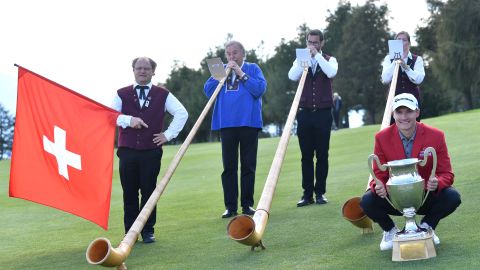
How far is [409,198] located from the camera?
17.9ft

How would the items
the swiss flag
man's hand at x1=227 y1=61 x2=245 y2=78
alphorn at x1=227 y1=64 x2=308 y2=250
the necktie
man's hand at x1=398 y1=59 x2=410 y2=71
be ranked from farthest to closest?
1. man's hand at x1=227 y1=61 x2=245 y2=78
2. man's hand at x1=398 y1=59 x2=410 y2=71
3. the necktie
4. the swiss flag
5. alphorn at x1=227 y1=64 x2=308 y2=250

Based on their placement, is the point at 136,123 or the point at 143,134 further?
the point at 143,134

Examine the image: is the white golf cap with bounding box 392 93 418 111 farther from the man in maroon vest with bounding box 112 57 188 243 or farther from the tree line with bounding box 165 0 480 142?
the tree line with bounding box 165 0 480 142

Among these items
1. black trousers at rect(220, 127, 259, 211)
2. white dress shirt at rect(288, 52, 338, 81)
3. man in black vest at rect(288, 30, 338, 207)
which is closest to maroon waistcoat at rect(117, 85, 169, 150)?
black trousers at rect(220, 127, 259, 211)

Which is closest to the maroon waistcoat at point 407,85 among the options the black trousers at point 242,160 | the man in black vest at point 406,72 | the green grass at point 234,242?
the man in black vest at point 406,72

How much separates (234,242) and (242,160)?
2.00m

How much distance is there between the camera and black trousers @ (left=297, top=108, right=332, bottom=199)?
902 centimetres

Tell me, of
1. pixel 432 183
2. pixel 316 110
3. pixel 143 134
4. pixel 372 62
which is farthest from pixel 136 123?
pixel 372 62

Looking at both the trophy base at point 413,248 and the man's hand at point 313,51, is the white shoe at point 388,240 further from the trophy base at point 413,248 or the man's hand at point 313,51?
the man's hand at point 313,51

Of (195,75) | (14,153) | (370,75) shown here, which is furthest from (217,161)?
(195,75)

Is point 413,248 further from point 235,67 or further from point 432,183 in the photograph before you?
point 235,67

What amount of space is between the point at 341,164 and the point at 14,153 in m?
10.6

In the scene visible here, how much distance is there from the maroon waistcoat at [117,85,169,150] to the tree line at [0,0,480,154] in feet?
151

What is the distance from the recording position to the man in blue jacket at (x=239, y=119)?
8656mm
